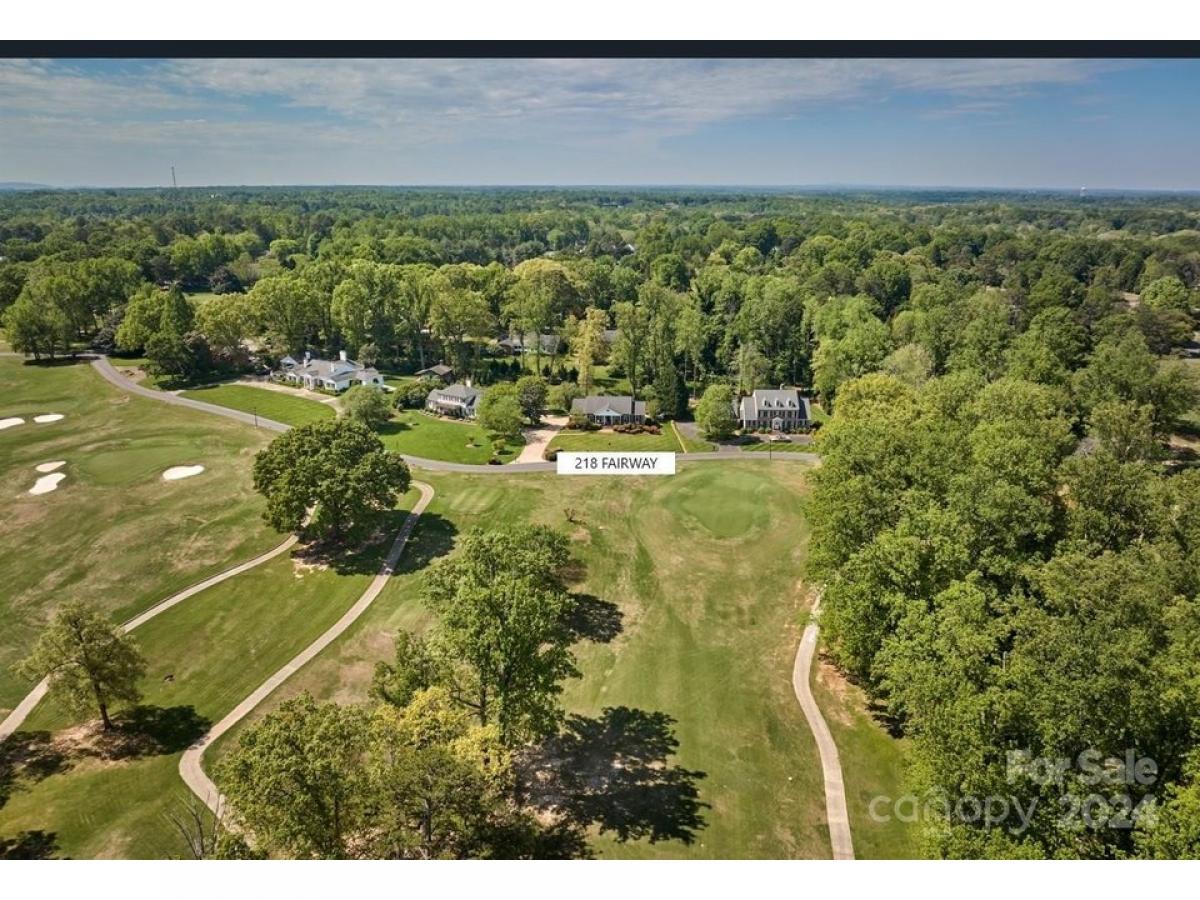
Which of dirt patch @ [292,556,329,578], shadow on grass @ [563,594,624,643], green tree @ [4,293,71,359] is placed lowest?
shadow on grass @ [563,594,624,643]

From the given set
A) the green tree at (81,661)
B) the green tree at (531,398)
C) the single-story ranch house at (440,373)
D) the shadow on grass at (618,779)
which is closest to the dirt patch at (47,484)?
the green tree at (81,661)

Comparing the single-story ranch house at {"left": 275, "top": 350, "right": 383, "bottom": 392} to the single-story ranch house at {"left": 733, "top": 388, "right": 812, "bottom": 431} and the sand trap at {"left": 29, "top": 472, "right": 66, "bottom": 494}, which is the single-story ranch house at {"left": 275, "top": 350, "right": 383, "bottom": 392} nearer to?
the sand trap at {"left": 29, "top": 472, "right": 66, "bottom": 494}

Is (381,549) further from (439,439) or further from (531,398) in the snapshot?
(531,398)

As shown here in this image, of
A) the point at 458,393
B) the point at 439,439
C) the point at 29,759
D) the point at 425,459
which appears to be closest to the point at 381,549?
the point at 425,459

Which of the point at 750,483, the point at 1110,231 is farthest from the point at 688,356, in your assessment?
the point at 1110,231

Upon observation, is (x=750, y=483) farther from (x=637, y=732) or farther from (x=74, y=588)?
(x=74, y=588)

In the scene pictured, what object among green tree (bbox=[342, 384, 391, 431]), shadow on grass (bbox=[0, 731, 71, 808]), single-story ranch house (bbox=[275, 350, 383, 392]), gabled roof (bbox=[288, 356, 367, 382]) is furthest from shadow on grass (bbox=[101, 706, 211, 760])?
gabled roof (bbox=[288, 356, 367, 382])

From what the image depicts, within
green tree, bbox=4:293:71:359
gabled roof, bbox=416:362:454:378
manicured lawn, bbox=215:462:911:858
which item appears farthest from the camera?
gabled roof, bbox=416:362:454:378
